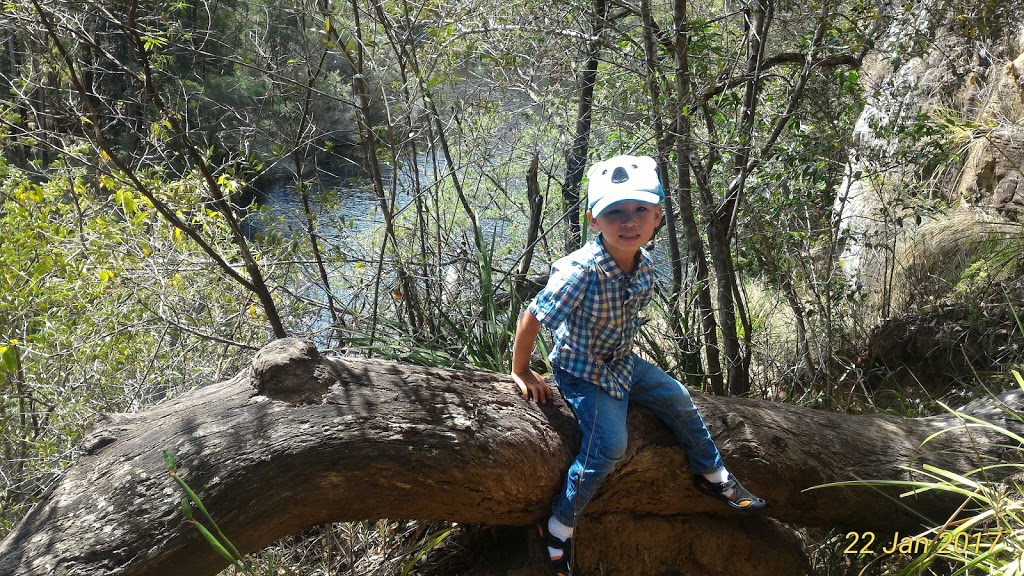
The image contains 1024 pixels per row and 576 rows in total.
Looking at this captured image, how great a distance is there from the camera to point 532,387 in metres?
2.86

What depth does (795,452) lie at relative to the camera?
3.08 meters

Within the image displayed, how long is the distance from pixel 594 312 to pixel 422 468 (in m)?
0.79

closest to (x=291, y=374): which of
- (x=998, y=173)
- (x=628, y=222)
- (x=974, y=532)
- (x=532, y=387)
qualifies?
(x=532, y=387)

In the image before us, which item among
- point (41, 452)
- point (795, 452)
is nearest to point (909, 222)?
point (795, 452)

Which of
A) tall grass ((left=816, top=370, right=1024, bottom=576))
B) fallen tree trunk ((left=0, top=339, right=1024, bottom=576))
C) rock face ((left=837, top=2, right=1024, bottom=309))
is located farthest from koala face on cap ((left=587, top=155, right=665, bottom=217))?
rock face ((left=837, top=2, right=1024, bottom=309))

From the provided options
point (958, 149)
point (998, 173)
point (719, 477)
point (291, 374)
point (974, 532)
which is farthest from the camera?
point (958, 149)

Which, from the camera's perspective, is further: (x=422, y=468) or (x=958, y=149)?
(x=958, y=149)

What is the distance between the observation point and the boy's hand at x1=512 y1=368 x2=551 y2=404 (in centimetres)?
285

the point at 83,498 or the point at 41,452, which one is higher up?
the point at 83,498

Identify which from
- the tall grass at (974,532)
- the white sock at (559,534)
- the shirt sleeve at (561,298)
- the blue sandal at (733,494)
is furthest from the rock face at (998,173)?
the white sock at (559,534)

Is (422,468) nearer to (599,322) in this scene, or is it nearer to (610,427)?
(610,427)

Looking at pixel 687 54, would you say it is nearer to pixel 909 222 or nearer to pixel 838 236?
pixel 838 236

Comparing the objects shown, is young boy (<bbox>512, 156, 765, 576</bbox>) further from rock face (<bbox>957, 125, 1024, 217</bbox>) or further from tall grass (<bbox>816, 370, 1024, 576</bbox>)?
rock face (<bbox>957, 125, 1024, 217</bbox>)

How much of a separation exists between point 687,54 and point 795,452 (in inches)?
99.9
